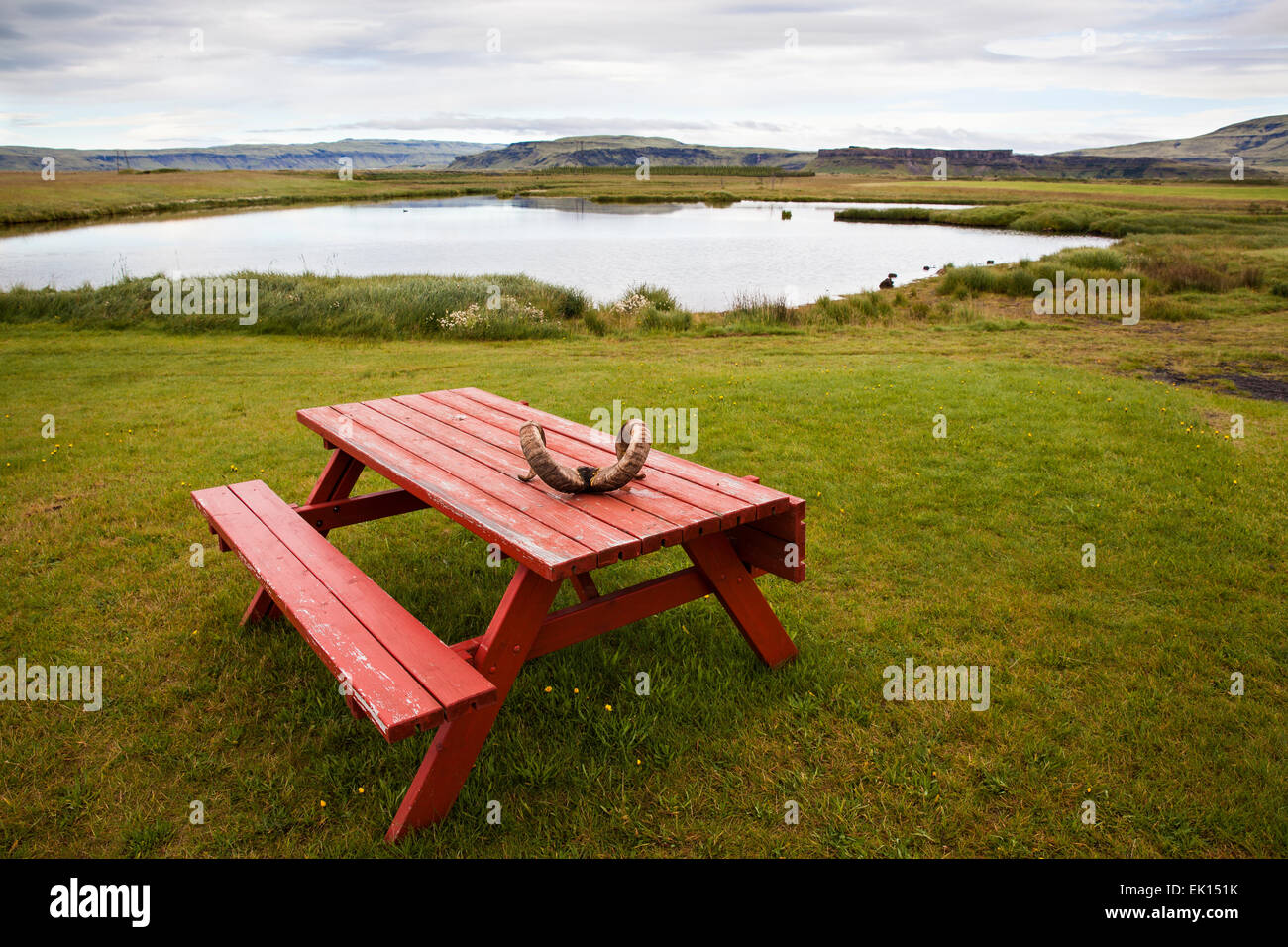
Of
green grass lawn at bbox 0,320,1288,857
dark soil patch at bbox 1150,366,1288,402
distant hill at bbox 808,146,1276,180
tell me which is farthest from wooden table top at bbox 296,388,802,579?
distant hill at bbox 808,146,1276,180

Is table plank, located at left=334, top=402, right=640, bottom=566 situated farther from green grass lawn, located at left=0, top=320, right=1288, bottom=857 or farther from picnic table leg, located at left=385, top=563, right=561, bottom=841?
green grass lawn, located at left=0, top=320, right=1288, bottom=857

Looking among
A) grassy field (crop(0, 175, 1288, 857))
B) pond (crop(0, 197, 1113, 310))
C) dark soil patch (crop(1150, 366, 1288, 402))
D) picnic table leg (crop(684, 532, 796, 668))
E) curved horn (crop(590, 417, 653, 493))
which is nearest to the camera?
grassy field (crop(0, 175, 1288, 857))

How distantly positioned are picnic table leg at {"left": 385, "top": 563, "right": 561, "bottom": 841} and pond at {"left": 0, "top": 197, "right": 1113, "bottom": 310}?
18.1m

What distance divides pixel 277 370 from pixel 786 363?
24.5ft

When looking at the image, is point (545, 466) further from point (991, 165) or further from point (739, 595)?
point (991, 165)

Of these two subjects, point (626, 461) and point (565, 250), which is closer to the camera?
point (626, 461)

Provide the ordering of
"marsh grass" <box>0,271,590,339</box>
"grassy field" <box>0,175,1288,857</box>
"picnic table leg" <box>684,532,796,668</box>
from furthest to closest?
"marsh grass" <box>0,271,590,339</box> < "picnic table leg" <box>684,532,796,668</box> < "grassy field" <box>0,175,1288,857</box>

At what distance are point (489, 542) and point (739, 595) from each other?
1.22 metres

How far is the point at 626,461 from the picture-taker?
131 inches

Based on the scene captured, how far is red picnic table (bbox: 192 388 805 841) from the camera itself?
2785 millimetres

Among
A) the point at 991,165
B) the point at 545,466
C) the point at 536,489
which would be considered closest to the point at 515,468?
the point at 536,489

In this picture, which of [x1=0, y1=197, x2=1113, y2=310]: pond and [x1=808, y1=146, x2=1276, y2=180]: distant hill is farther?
[x1=808, y1=146, x2=1276, y2=180]: distant hill

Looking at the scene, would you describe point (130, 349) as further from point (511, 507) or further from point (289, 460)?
point (511, 507)

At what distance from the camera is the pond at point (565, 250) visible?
26.0m
